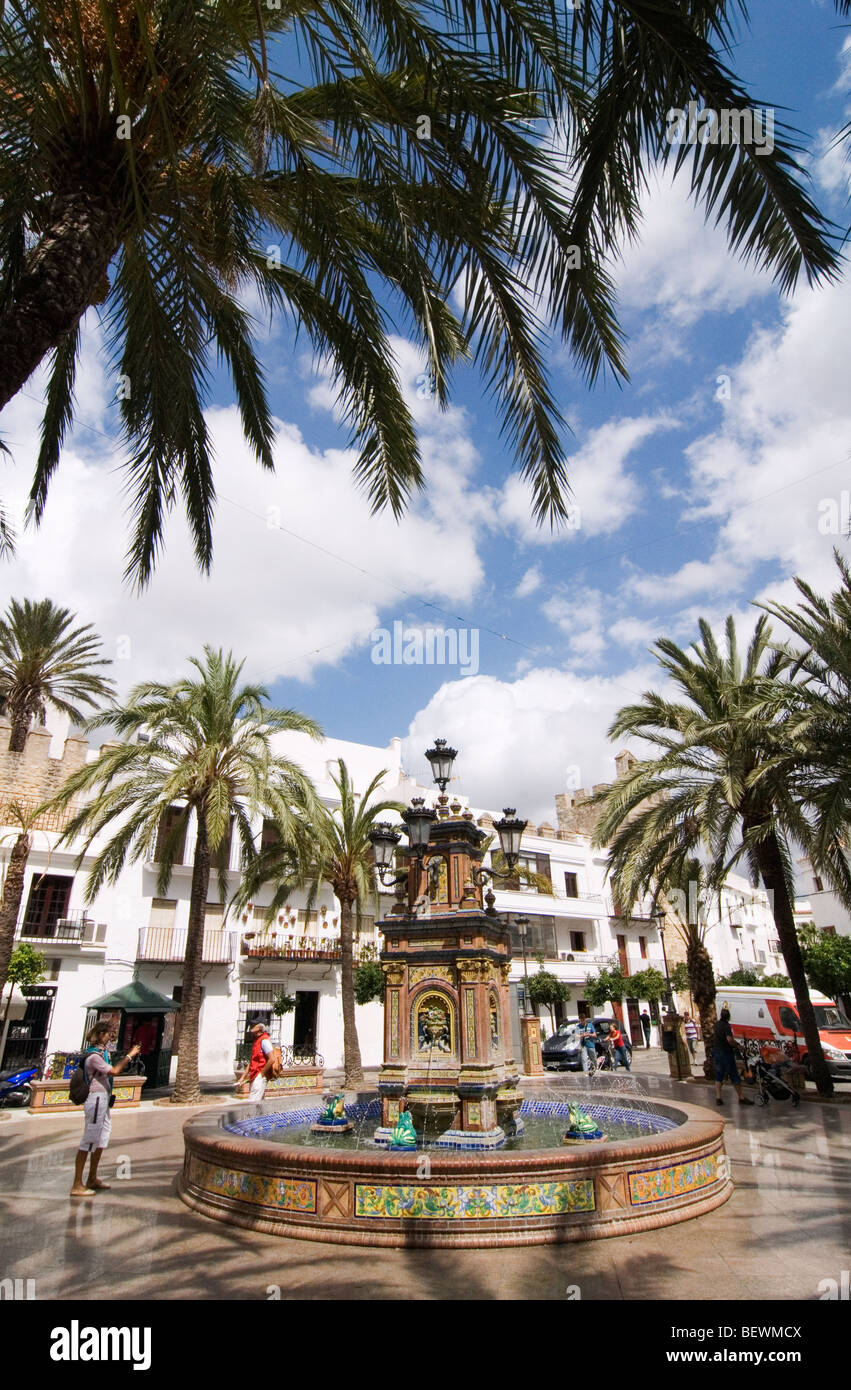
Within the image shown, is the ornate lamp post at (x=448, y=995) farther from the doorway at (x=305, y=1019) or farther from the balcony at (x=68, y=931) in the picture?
the doorway at (x=305, y=1019)

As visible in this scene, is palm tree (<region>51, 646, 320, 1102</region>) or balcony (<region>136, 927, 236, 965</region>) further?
balcony (<region>136, 927, 236, 965</region>)

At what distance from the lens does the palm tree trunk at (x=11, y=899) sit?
16578 mm

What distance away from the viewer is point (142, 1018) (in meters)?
22.0

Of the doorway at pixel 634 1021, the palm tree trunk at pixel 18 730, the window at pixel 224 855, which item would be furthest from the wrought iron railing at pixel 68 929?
the doorway at pixel 634 1021

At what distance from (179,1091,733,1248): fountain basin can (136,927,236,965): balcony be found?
743 inches

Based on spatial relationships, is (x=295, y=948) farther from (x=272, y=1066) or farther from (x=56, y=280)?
(x=56, y=280)

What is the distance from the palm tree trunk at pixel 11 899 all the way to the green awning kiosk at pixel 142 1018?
3.03 m

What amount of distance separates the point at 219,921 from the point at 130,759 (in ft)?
38.3

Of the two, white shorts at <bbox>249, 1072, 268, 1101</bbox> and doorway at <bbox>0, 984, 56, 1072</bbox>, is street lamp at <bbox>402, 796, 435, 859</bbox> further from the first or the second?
doorway at <bbox>0, 984, 56, 1072</bbox>

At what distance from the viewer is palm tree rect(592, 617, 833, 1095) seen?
14.8 metres

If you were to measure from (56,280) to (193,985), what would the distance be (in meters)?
15.7

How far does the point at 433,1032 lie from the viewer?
9305mm

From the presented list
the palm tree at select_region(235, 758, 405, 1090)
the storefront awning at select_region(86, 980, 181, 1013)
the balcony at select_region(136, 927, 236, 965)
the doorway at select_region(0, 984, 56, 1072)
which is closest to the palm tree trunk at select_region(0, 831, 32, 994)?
the storefront awning at select_region(86, 980, 181, 1013)
